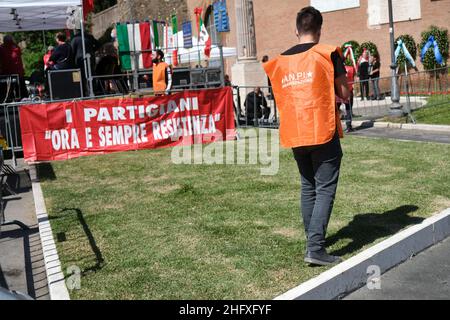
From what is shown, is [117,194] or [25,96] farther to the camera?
[25,96]

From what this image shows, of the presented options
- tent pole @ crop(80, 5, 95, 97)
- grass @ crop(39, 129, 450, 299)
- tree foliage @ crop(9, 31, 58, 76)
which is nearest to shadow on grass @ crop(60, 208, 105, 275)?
grass @ crop(39, 129, 450, 299)

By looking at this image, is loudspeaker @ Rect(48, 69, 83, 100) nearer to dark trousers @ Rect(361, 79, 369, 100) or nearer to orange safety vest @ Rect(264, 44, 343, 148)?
dark trousers @ Rect(361, 79, 369, 100)

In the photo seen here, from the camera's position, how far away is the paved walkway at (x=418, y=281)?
15.4 ft

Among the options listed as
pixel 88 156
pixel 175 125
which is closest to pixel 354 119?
pixel 175 125

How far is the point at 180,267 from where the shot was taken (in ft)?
17.5

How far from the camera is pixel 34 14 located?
16391mm

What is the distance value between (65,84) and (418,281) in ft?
37.8

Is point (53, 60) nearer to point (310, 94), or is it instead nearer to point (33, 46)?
point (310, 94)

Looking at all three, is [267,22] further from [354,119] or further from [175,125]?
[175,125]

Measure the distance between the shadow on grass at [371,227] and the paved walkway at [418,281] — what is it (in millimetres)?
433

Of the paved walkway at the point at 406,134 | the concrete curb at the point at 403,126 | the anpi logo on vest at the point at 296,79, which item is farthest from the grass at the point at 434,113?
the anpi logo on vest at the point at 296,79

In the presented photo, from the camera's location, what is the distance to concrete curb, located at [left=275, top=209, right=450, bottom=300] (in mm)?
4578

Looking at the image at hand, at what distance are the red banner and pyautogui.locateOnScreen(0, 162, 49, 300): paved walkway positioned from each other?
291cm
